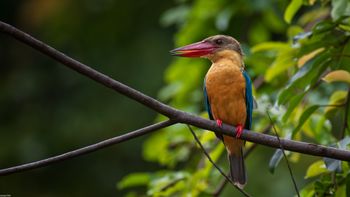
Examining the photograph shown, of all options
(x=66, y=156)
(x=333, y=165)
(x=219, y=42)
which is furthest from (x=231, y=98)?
Answer: (x=66, y=156)

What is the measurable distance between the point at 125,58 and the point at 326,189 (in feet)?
20.8

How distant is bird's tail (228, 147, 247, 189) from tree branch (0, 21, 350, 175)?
140cm

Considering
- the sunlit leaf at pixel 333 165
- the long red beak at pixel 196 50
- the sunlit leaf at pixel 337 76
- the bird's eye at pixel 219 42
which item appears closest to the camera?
the sunlit leaf at pixel 333 165

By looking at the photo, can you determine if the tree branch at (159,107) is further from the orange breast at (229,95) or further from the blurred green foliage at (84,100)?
the blurred green foliage at (84,100)

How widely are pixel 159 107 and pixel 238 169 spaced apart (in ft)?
5.58

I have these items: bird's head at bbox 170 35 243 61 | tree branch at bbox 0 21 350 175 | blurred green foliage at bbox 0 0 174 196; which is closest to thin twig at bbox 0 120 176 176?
tree branch at bbox 0 21 350 175

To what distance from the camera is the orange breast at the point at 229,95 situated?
4816 millimetres

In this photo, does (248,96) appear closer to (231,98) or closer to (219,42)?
(231,98)

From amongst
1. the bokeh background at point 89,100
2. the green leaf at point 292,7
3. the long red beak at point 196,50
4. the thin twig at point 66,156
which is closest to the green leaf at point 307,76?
the green leaf at point 292,7

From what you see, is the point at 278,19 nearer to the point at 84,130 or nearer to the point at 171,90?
the point at 171,90

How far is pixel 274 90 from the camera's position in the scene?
5.77 metres

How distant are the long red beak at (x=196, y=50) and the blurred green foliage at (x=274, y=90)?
16.9 inches

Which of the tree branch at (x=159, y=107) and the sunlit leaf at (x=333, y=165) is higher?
the tree branch at (x=159, y=107)

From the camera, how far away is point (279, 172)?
804 cm
